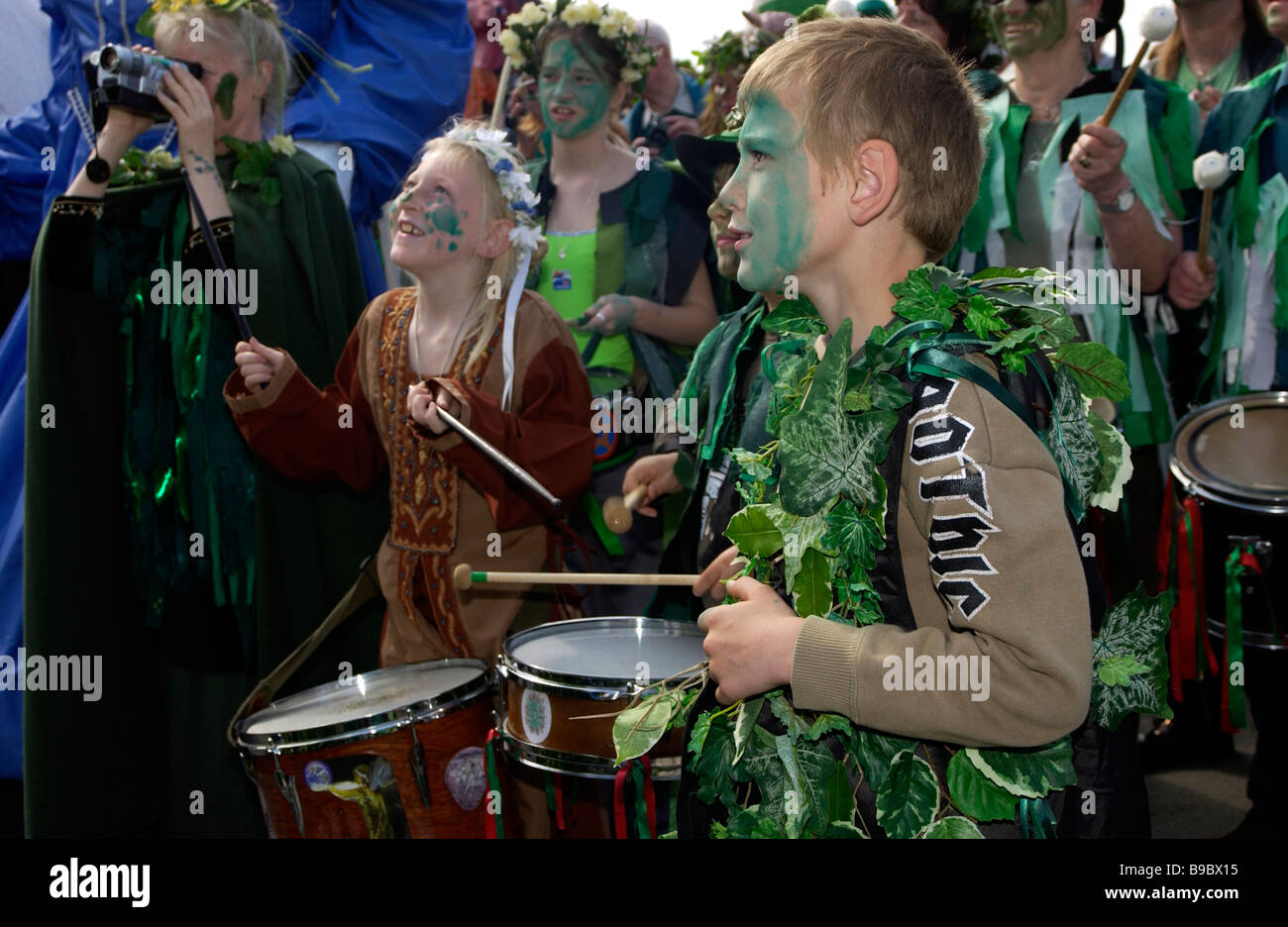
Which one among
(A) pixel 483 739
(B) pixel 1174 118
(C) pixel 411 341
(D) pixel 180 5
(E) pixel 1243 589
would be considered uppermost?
(D) pixel 180 5

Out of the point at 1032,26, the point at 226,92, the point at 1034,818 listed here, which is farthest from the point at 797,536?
the point at 1032,26

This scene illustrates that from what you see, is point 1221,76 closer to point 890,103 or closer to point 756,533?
point 890,103

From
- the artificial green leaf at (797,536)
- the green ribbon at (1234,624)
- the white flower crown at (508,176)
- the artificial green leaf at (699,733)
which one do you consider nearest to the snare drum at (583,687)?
the artificial green leaf at (699,733)

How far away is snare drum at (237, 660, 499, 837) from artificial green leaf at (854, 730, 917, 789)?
109 cm

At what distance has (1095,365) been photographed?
162cm

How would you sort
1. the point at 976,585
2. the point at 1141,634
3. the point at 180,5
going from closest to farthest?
the point at 976,585
the point at 1141,634
the point at 180,5

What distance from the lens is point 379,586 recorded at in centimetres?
289

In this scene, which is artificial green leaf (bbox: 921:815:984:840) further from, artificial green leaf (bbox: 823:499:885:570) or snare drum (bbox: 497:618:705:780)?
snare drum (bbox: 497:618:705:780)

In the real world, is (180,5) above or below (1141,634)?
above

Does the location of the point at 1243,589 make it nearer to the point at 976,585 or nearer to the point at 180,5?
the point at 976,585

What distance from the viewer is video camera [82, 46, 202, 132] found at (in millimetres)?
2992

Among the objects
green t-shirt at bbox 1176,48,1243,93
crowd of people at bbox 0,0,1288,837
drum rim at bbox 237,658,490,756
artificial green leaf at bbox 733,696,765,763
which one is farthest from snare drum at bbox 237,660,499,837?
green t-shirt at bbox 1176,48,1243,93

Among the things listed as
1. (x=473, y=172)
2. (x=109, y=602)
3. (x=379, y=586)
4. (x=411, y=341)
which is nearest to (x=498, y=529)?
(x=379, y=586)
